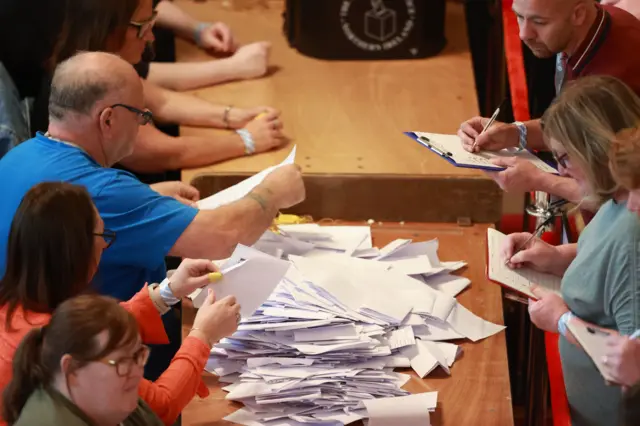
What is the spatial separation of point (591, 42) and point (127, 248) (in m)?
1.13

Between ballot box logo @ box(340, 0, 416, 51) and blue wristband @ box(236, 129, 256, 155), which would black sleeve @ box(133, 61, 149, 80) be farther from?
ballot box logo @ box(340, 0, 416, 51)

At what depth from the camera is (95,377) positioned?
1.48m

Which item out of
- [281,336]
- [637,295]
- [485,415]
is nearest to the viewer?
[637,295]

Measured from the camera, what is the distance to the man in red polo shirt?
2.14 meters

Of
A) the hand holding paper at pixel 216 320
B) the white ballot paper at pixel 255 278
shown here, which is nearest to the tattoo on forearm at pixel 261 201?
the white ballot paper at pixel 255 278

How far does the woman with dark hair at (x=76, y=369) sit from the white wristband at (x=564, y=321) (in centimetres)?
74

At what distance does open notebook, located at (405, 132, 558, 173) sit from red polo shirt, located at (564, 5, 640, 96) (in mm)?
222

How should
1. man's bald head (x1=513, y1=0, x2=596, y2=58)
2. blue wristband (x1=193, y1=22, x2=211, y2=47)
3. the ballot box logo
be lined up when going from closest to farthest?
man's bald head (x1=513, y1=0, x2=596, y2=58) < the ballot box logo < blue wristband (x1=193, y1=22, x2=211, y2=47)

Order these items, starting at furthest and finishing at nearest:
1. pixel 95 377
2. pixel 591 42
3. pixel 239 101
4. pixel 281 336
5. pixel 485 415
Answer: pixel 239 101, pixel 591 42, pixel 281 336, pixel 485 415, pixel 95 377

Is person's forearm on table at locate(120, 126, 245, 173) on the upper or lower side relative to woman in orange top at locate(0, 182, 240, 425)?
lower

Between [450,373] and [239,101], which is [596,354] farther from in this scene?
[239,101]

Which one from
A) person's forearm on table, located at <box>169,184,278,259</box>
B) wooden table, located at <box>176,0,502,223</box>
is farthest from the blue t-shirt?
wooden table, located at <box>176,0,502,223</box>

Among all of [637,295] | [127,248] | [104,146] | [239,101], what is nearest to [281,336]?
[127,248]

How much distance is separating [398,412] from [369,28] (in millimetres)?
1797
